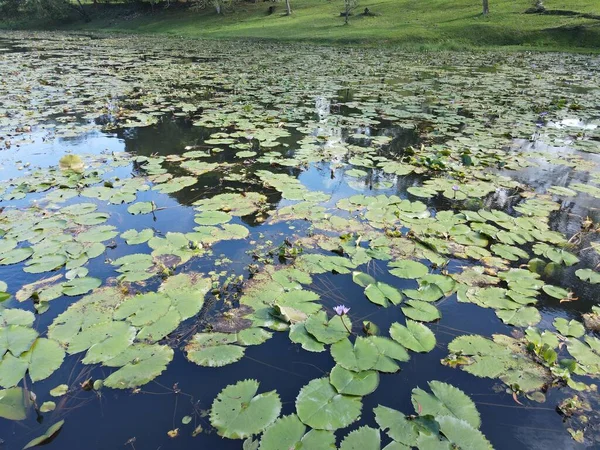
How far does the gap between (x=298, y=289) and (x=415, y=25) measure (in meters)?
27.5

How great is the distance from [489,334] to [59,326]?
2.88 meters

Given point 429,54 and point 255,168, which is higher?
point 429,54

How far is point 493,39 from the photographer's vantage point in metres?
22.1

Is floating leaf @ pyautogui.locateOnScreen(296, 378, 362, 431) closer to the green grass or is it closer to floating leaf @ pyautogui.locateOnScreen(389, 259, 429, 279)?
floating leaf @ pyautogui.locateOnScreen(389, 259, 429, 279)

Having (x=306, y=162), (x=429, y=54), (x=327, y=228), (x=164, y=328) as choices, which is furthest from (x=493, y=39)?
(x=164, y=328)

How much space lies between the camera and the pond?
187 cm

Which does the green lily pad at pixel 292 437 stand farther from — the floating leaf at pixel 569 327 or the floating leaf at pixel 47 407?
the floating leaf at pixel 569 327

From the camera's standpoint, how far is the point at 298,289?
2.76 m

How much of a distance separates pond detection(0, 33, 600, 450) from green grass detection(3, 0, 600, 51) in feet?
63.1

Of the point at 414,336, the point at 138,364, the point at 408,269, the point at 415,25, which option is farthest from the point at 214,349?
the point at 415,25

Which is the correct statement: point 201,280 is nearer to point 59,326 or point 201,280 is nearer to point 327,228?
point 59,326

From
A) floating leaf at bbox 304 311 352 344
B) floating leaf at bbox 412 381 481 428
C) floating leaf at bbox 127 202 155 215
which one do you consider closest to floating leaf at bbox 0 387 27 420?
floating leaf at bbox 304 311 352 344

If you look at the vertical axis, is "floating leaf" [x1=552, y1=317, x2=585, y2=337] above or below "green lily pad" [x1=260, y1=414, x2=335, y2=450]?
below

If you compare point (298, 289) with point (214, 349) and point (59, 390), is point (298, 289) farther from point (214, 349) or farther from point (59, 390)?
point (59, 390)
